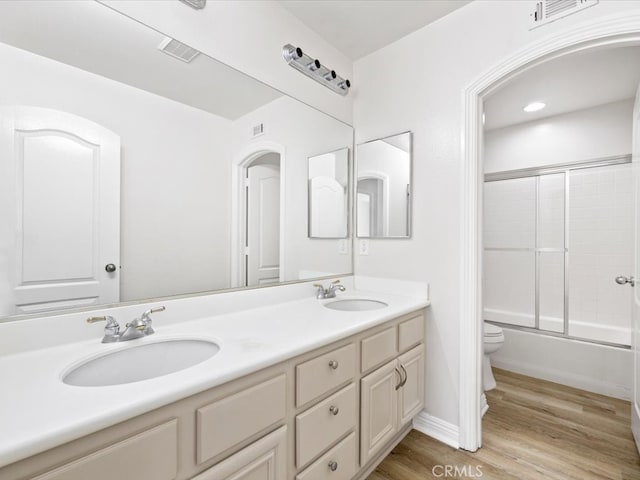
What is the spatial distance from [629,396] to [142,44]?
3.87 m

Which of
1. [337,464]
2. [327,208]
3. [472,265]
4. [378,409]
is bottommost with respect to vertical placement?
[337,464]

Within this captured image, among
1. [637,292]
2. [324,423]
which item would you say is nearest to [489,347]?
[637,292]

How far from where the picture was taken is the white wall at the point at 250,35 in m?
1.33

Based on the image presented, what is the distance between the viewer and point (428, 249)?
1.93 metres

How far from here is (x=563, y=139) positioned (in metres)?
3.01

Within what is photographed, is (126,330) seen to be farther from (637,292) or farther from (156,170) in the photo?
(637,292)

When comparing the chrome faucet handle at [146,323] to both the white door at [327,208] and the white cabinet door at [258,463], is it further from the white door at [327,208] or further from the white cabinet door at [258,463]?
the white door at [327,208]

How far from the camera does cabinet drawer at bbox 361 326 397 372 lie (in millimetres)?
1419

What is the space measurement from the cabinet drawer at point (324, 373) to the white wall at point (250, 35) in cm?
149

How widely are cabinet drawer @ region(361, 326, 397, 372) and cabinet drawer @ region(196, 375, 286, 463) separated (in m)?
0.50

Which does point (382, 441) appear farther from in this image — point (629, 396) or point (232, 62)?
point (629, 396)

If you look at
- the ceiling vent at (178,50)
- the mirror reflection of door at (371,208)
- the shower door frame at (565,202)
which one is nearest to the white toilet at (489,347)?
the shower door frame at (565,202)

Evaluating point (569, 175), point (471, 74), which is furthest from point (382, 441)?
point (569, 175)

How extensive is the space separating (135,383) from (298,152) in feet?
5.10
